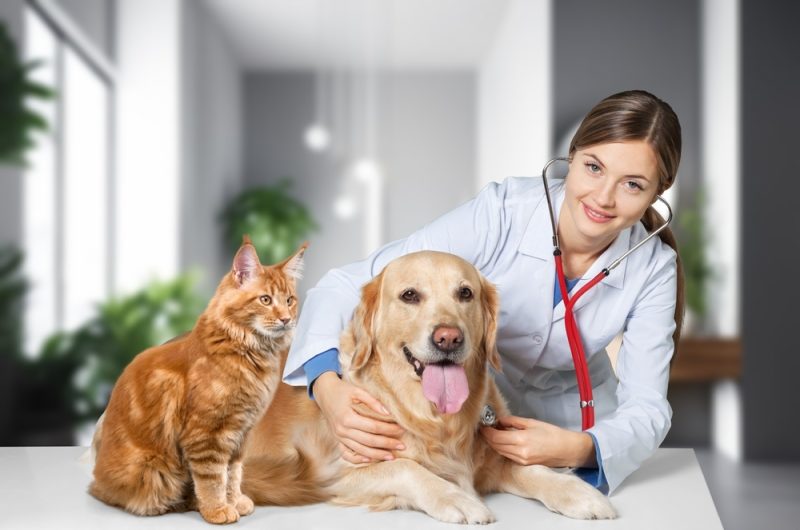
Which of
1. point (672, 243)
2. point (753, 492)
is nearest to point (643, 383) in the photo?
point (672, 243)

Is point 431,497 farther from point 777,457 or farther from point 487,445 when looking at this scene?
point 777,457

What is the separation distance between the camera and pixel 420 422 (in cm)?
131

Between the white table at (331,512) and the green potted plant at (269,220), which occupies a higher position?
the green potted plant at (269,220)

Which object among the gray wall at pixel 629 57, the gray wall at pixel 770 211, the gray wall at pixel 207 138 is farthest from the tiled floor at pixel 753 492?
the gray wall at pixel 207 138

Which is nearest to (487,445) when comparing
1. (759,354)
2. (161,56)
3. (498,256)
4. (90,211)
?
(498,256)

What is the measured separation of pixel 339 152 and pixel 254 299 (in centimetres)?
494

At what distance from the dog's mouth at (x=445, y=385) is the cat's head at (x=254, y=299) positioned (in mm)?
232

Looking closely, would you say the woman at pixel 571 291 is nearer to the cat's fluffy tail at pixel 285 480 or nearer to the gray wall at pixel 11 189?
the cat's fluffy tail at pixel 285 480

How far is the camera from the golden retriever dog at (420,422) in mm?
1254

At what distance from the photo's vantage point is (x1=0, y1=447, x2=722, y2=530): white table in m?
1.20

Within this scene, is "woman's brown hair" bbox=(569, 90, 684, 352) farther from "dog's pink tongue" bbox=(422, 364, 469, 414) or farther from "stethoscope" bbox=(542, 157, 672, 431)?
"dog's pink tongue" bbox=(422, 364, 469, 414)

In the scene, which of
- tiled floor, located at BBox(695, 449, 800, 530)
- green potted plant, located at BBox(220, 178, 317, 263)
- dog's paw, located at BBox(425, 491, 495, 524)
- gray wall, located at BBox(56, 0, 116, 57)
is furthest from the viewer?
green potted plant, located at BBox(220, 178, 317, 263)

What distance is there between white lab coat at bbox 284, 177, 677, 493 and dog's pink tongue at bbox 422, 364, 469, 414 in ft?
0.82

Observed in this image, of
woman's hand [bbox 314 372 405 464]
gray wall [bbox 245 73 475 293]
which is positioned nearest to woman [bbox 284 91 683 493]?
woman's hand [bbox 314 372 405 464]
